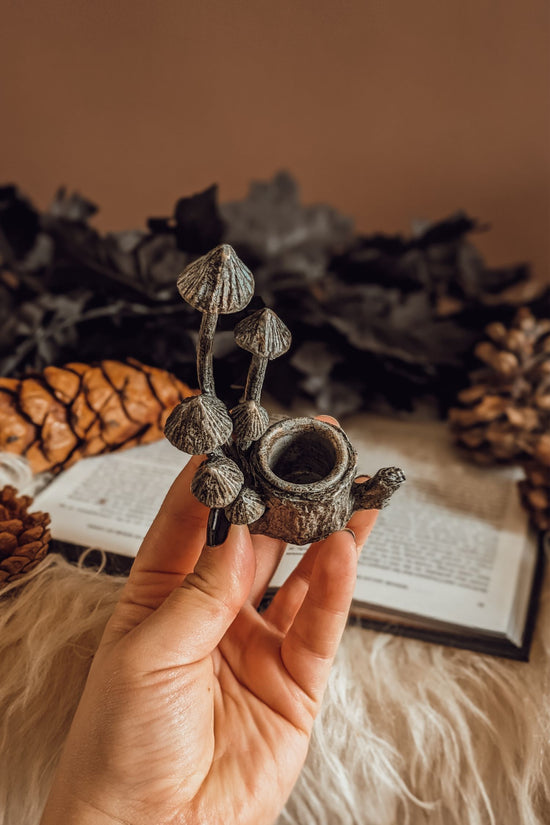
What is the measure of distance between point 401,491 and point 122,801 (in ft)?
1.29

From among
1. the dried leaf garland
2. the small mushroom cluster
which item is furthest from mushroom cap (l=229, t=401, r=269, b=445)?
the dried leaf garland

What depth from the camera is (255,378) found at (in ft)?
1.06

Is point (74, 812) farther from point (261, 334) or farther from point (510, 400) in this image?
point (510, 400)

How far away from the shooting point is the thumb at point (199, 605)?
34cm

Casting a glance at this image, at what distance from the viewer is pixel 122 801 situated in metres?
0.34

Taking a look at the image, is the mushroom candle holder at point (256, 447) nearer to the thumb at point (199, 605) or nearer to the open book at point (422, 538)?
the thumb at point (199, 605)

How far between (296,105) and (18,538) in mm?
622

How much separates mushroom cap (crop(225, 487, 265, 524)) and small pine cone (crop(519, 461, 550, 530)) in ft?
1.32

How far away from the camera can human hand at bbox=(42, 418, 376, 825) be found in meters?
0.34

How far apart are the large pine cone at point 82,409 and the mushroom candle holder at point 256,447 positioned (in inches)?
8.7

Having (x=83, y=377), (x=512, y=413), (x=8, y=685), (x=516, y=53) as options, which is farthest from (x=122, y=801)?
(x=516, y=53)

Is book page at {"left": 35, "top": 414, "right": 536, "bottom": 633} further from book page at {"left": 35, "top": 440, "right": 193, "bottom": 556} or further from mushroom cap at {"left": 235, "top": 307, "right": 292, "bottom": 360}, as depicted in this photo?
mushroom cap at {"left": 235, "top": 307, "right": 292, "bottom": 360}

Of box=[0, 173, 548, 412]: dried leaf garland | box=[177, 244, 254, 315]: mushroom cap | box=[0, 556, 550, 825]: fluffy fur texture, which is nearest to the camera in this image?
box=[177, 244, 254, 315]: mushroom cap

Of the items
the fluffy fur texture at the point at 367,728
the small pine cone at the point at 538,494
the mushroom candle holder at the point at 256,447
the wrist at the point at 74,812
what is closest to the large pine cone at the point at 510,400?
the small pine cone at the point at 538,494
